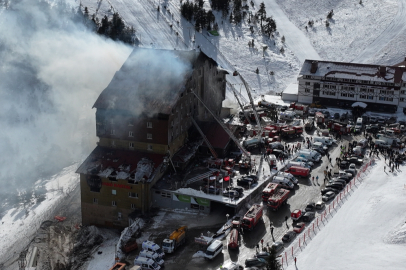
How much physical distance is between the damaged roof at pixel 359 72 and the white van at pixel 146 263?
54.3 m

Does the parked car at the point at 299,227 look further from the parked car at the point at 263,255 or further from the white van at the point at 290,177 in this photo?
the white van at the point at 290,177

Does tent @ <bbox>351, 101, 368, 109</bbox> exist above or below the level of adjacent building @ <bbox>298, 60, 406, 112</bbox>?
below

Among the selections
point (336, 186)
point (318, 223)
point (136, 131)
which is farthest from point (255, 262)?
point (136, 131)

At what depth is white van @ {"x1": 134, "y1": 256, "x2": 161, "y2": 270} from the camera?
41250 millimetres

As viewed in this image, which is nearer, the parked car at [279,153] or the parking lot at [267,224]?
the parking lot at [267,224]

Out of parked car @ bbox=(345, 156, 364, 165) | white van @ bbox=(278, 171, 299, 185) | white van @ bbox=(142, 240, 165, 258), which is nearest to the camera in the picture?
white van @ bbox=(142, 240, 165, 258)

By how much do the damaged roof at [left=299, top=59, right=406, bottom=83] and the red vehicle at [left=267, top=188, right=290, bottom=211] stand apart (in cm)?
3933

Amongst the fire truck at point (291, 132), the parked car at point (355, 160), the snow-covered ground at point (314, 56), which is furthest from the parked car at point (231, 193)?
the fire truck at point (291, 132)

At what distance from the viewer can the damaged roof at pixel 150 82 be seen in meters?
54.9

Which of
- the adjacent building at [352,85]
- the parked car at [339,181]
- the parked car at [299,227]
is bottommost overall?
the parked car at [299,227]

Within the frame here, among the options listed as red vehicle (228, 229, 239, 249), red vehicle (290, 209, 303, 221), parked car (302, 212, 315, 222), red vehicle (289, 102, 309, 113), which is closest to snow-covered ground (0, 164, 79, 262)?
red vehicle (228, 229, 239, 249)

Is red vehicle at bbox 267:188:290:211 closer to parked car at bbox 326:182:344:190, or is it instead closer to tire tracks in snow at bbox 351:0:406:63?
parked car at bbox 326:182:344:190

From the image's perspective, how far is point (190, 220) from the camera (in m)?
49.8

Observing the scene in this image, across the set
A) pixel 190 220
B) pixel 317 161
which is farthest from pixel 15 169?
pixel 317 161
